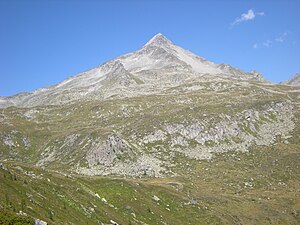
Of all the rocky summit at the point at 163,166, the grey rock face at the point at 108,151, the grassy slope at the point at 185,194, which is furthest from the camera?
the grey rock face at the point at 108,151

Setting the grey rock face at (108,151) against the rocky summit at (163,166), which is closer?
the rocky summit at (163,166)

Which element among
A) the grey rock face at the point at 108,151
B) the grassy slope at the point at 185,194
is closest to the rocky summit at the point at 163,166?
the grassy slope at the point at 185,194

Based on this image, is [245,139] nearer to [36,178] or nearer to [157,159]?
[157,159]

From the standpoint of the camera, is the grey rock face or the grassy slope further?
the grey rock face

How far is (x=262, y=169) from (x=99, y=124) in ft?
306

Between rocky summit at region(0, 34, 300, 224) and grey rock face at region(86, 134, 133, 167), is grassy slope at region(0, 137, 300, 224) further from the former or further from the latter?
grey rock face at region(86, 134, 133, 167)

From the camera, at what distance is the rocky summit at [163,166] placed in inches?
2142

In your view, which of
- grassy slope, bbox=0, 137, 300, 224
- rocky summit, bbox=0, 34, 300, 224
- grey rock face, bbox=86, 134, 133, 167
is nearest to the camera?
grassy slope, bbox=0, 137, 300, 224

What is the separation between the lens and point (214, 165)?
126438 mm

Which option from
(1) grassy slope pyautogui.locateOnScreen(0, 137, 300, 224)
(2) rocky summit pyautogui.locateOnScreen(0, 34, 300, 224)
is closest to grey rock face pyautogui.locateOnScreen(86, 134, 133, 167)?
(2) rocky summit pyautogui.locateOnScreen(0, 34, 300, 224)

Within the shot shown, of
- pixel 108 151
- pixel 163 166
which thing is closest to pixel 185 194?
pixel 163 166

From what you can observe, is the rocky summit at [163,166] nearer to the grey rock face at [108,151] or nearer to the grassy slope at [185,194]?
the grassy slope at [185,194]

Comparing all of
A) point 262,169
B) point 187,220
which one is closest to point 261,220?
point 187,220

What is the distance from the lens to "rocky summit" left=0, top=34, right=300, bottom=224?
54.4m
